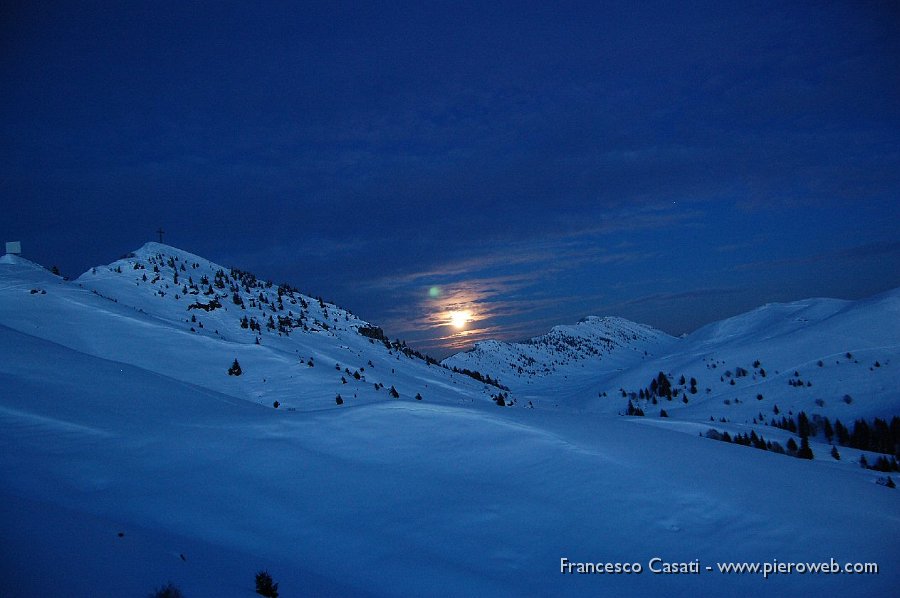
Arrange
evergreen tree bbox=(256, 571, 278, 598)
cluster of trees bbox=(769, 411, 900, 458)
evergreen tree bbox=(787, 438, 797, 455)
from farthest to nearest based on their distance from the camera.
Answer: cluster of trees bbox=(769, 411, 900, 458), evergreen tree bbox=(787, 438, 797, 455), evergreen tree bbox=(256, 571, 278, 598)

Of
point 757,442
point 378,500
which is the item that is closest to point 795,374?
point 757,442

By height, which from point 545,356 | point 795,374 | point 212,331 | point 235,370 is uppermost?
point 212,331

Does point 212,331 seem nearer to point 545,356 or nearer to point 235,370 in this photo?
point 235,370

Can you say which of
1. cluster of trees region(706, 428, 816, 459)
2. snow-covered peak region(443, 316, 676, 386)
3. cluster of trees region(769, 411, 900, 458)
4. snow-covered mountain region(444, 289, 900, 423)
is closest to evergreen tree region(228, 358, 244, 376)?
cluster of trees region(706, 428, 816, 459)

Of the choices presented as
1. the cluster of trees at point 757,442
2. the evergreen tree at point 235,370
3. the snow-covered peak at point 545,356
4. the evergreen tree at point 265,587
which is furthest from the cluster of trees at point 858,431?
the snow-covered peak at point 545,356

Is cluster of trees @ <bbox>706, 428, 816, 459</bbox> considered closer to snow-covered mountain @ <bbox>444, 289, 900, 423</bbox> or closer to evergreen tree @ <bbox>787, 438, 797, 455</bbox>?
evergreen tree @ <bbox>787, 438, 797, 455</bbox>

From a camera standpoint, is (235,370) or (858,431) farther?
(858,431)

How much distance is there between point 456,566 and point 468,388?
2739 cm

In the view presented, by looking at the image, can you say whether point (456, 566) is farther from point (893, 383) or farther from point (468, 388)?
point (893, 383)

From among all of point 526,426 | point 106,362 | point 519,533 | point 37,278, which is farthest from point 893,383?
point 37,278

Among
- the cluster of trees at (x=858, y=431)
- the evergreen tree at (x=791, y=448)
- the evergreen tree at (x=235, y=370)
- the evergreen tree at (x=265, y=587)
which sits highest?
the evergreen tree at (x=235, y=370)

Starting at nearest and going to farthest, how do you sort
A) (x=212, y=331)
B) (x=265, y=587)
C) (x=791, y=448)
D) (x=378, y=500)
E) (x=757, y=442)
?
(x=265, y=587)
(x=378, y=500)
(x=791, y=448)
(x=757, y=442)
(x=212, y=331)

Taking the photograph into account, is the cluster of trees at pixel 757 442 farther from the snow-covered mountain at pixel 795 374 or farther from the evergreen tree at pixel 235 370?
the evergreen tree at pixel 235 370

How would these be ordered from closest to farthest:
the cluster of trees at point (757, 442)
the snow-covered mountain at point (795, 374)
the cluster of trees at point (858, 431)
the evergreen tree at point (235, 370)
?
the cluster of trees at point (757, 442), the evergreen tree at point (235, 370), the cluster of trees at point (858, 431), the snow-covered mountain at point (795, 374)
